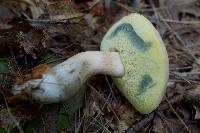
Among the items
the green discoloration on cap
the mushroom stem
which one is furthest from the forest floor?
the green discoloration on cap

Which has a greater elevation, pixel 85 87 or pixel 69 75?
pixel 69 75

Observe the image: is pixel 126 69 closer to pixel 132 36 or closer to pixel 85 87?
pixel 132 36

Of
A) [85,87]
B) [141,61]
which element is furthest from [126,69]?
[85,87]

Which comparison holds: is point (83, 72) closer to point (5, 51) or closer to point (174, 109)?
point (5, 51)

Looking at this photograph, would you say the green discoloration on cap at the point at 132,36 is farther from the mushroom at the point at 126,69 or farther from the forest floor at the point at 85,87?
the forest floor at the point at 85,87

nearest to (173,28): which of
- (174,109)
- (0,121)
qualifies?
(174,109)
